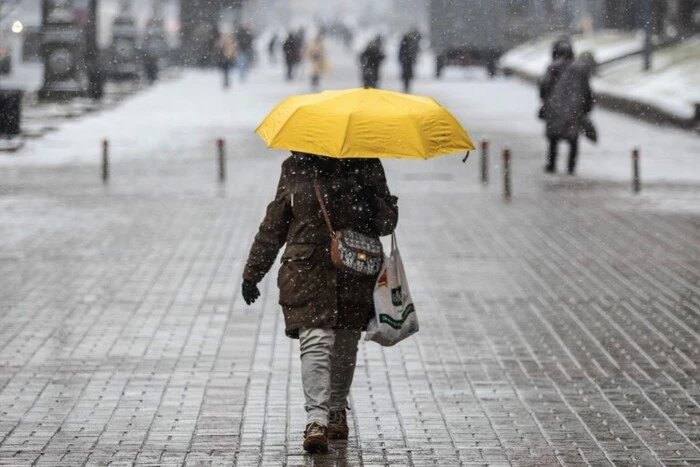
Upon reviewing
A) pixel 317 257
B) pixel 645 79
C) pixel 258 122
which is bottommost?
pixel 258 122

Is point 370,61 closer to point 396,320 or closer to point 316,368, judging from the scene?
point 396,320

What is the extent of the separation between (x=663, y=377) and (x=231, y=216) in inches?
331

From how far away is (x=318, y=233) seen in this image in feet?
22.5

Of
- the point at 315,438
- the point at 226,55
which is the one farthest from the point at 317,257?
the point at 226,55

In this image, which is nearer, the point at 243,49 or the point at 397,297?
the point at 397,297

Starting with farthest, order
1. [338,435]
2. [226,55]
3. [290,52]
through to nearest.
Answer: [290,52] < [226,55] < [338,435]

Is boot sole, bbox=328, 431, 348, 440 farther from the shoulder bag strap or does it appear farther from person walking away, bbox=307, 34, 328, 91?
person walking away, bbox=307, 34, 328, 91

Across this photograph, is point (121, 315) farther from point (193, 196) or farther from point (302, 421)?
point (193, 196)

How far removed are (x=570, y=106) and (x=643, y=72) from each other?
58.6 ft

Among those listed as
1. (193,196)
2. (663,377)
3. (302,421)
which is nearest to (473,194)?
(193,196)

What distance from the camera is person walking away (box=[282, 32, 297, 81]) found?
48.5 metres

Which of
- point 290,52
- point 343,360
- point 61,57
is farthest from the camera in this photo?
point 290,52

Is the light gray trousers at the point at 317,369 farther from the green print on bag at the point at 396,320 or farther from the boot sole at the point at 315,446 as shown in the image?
the green print on bag at the point at 396,320

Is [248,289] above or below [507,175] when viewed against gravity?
above
